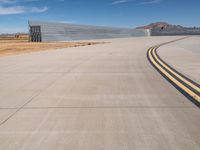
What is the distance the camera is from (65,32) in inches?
2640

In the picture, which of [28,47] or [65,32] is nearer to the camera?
[28,47]

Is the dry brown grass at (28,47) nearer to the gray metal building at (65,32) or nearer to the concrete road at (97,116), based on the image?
the gray metal building at (65,32)

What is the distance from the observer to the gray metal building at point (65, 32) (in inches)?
2284

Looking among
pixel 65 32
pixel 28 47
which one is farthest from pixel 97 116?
pixel 65 32

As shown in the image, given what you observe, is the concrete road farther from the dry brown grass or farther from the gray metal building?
the gray metal building

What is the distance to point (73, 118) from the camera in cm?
471

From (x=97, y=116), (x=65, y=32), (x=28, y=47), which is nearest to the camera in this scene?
(x=97, y=116)

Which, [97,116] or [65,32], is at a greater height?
[65,32]

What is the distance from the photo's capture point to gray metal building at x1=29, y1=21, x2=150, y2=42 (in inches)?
2284

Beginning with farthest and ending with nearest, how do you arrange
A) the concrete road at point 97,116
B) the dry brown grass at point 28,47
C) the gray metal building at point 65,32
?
the gray metal building at point 65,32, the dry brown grass at point 28,47, the concrete road at point 97,116

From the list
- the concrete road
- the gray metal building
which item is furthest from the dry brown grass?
the concrete road

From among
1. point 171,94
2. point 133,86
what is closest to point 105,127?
point 171,94

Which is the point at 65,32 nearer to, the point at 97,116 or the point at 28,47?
the point at 28,47

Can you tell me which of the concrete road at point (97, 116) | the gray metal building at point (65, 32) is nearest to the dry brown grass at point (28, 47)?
the gray metal building at point (65, 32)
